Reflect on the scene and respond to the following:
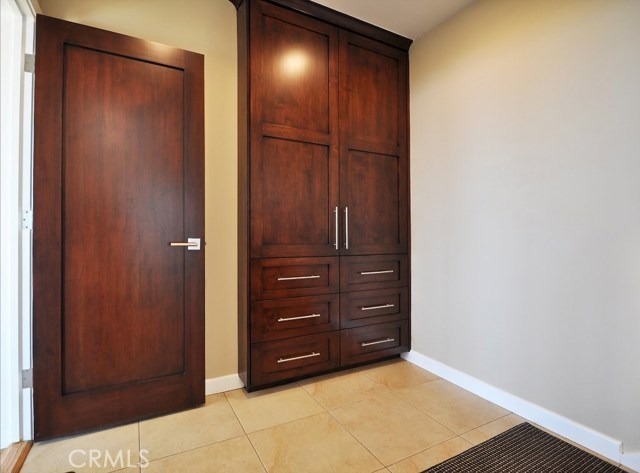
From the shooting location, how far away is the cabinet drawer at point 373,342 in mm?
2447

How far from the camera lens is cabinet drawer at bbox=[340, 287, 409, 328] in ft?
8.02

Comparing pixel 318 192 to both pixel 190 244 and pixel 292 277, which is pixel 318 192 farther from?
pixel 190 244

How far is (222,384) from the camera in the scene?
7.20 ft

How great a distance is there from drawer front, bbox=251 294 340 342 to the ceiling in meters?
2.08

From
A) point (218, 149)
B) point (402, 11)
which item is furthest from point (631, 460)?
point (402, 11)

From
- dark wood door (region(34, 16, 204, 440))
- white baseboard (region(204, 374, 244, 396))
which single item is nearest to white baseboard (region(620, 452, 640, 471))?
white baseboard (region(204, 374, 244, 396))

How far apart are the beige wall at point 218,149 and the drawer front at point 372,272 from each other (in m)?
0.82

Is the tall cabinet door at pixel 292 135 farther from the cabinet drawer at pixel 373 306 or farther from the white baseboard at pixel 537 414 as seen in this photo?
the white baseboard at pixel 537 414

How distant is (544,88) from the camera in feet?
6.01

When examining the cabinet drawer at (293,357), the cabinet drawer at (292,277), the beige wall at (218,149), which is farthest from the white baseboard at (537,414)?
the beige wall at (218,149)

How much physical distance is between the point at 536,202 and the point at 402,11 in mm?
1650

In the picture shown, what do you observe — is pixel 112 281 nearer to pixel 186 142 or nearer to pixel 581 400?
pixel 186 142

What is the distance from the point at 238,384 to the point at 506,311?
72.4 inches

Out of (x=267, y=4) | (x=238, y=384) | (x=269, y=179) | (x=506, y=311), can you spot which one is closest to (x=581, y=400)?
(x=506, y=311)
